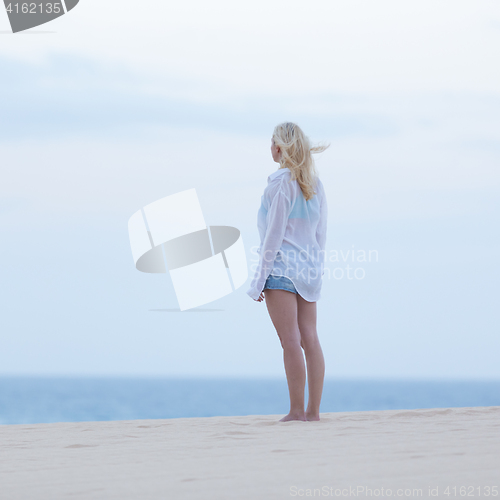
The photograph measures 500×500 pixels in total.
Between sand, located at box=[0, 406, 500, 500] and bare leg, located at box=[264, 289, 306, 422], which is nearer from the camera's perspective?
sand, located at box=[0, 406, 500, 500]

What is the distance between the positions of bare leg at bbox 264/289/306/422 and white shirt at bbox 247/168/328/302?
3.4 inches

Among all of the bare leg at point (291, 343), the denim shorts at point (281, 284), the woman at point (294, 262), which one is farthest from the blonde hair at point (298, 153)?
the bare leg at point (291, 343)

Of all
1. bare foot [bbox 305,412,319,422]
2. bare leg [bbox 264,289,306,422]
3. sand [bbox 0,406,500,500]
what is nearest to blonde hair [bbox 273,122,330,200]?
bare leg [bbox 264,289,306,422]

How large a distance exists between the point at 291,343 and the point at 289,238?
574 millimetres

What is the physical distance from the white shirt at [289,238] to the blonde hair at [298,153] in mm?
42

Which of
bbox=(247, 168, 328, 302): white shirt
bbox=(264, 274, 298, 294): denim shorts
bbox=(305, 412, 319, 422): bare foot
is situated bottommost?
bbox=(305, 412, 319, 422): bare foot

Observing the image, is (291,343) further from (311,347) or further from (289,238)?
(289,238)

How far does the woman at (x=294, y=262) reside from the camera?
345 cm

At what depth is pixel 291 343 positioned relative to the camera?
3.44 m

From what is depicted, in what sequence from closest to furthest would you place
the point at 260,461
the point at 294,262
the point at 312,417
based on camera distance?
the point at 260,461, the point at 312,417, the point at 294,262

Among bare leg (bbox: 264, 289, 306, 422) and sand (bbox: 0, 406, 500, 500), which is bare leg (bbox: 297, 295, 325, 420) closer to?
bare leg (bbox: 264, 289, 306, 422)

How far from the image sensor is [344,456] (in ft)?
6.89

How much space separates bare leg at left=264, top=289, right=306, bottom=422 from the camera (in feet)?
11.2

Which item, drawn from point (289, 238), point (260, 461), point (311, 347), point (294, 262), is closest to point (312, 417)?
point (311, 347)
